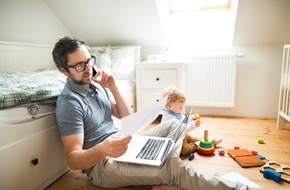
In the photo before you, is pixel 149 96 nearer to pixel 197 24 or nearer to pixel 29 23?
pixel 197 24

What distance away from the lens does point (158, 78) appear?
2.09 m

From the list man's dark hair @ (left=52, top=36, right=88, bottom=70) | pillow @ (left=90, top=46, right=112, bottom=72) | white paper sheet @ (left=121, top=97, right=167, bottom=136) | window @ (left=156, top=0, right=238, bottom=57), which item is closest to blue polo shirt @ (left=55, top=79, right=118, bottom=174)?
man's dark hair @ (left=52, top=36, right=88, bottom=70)

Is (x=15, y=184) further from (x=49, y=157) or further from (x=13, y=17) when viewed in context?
(x=13, y=17)

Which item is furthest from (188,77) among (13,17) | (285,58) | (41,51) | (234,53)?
(13,17)

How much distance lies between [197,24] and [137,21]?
27.3 inches

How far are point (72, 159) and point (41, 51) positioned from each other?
6.04 ft

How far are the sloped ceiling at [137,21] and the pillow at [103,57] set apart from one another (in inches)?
10.6

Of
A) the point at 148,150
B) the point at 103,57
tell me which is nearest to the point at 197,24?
the point at 103,57

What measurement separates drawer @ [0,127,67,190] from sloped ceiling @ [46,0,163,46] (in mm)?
1509

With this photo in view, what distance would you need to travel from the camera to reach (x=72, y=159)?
830mm

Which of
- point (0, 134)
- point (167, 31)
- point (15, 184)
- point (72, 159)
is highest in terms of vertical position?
point (167, 31)

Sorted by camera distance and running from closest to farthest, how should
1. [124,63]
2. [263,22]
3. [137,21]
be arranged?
[263,22] → [137,21] → [124,63]

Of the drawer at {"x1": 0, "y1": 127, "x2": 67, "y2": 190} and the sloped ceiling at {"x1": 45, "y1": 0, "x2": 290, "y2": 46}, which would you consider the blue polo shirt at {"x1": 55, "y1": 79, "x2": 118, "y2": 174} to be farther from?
the sloped ceiling at {"x1": 45, "y1": 0, "x2": 290, "y2": 46}

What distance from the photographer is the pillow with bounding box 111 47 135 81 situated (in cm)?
230
